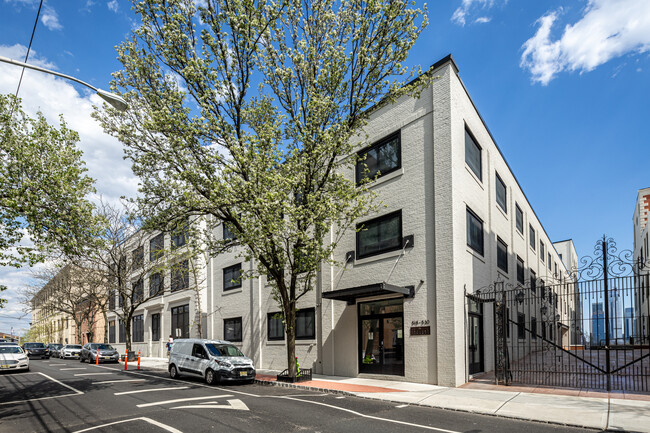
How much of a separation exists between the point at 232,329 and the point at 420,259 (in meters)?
15.6

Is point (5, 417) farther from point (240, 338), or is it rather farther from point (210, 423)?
point (240, 338)

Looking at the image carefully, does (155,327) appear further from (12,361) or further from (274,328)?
(274,328)

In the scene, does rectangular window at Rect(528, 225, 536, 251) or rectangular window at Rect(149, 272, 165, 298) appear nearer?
rectangular window at Rect(528, 225, 536, 251)

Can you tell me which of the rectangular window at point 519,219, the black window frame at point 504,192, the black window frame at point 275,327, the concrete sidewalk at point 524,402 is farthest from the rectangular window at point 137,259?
the rectangular window at point 519,219

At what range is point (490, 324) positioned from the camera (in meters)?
19.2

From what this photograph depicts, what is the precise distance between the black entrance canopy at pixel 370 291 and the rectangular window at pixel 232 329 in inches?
430

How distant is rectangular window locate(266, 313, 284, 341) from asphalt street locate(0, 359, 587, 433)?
7836 millimetres

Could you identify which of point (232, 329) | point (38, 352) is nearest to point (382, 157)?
point (232, 329)

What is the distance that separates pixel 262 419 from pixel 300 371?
7.69m

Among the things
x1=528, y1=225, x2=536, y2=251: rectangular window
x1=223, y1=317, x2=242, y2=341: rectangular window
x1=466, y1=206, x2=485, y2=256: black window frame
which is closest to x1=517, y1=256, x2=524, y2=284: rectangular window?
x1=528, y1=225, x2=536, y2=251: rectangular window

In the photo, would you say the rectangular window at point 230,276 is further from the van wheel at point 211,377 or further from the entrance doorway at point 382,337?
the entrance doorway at point 382,337

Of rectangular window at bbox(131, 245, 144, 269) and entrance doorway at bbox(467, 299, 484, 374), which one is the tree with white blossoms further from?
rectangular window at bbox(131, 245, 144, 269)

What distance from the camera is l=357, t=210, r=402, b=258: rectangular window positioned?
1778 centimetres

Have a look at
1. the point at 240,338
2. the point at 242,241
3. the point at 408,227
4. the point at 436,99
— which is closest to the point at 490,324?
the point at 408,227
